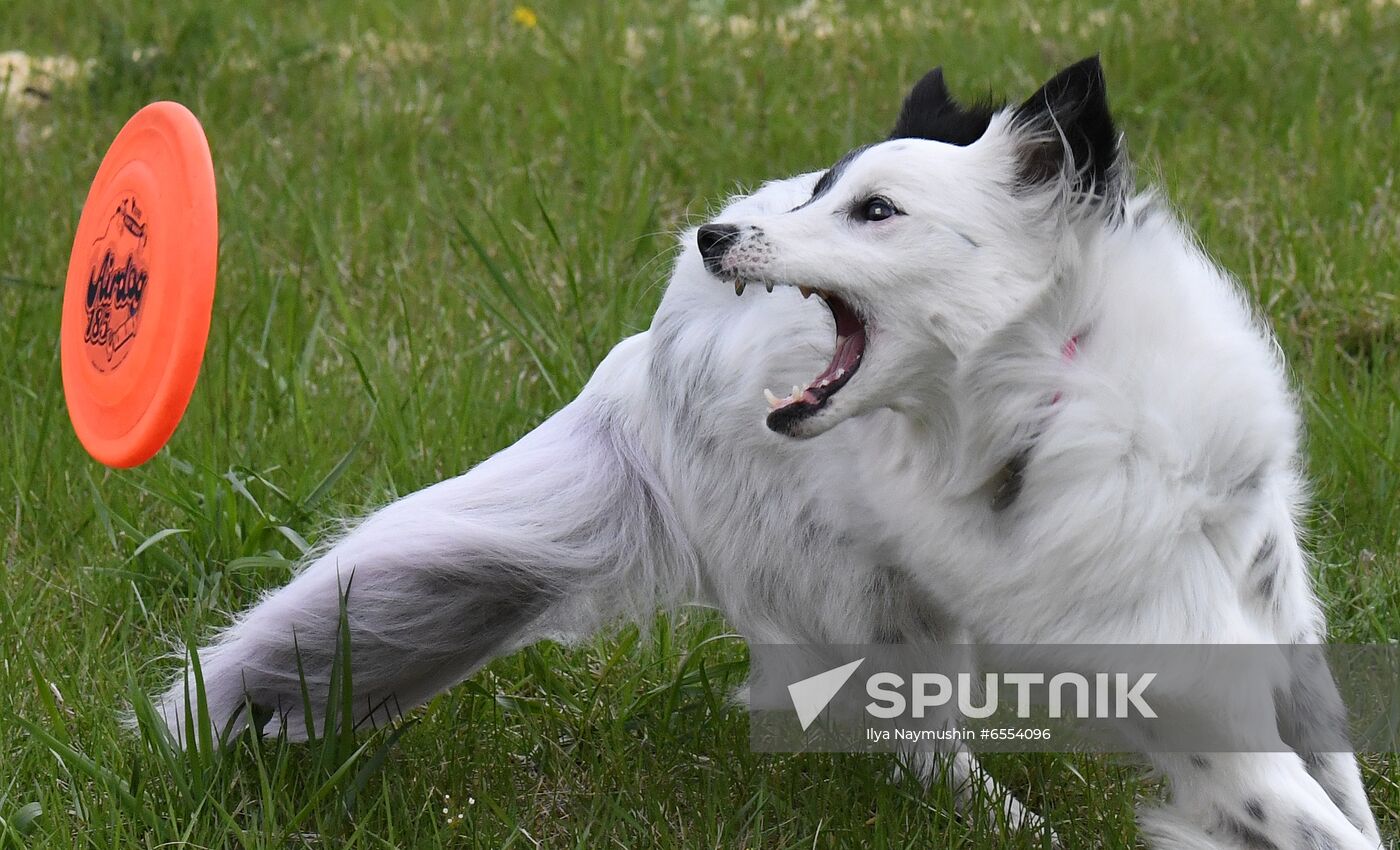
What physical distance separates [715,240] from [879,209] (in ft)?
0.84

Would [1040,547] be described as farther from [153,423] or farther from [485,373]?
[485,373]

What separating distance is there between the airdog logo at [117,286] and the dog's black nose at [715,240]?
101cm

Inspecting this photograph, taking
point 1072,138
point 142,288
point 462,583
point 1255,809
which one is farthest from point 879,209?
point 142,288

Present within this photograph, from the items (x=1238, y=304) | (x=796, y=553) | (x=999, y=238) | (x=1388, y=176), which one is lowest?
(x=1388, y=176)

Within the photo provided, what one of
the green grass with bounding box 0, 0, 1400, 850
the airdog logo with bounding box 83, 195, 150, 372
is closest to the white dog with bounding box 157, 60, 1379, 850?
the green grass with bounding box 0, 0, 1400, 850

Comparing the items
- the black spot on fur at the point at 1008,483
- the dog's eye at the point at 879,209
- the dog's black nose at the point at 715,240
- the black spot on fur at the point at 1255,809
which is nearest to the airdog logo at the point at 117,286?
the dog's black nose at the point at 715,240

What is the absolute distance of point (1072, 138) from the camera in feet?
7.96

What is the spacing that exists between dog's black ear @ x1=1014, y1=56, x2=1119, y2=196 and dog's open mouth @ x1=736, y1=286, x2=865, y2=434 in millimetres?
335

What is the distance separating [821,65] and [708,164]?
109cm

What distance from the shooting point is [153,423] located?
2.66m

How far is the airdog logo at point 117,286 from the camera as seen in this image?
9.50 feet

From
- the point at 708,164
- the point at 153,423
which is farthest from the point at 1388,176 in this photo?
the point at 153,423

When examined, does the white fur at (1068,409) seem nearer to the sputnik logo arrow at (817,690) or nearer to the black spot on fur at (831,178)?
→ the black spot on fur at (831,178)

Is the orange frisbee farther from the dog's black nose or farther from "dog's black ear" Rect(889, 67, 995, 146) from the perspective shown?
"dog's black ear" Rect(889, 67, 995, 146)
